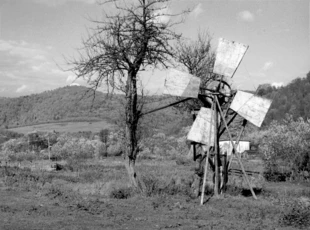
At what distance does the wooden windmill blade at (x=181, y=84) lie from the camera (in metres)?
11.7

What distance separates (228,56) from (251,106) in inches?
64.8

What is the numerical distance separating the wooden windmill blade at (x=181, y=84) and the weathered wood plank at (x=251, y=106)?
1.25 metres

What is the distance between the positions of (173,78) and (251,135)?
3593 centimetres

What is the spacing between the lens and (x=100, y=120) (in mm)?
76062

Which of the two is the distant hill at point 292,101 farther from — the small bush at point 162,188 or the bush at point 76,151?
the small bush at point 162,188

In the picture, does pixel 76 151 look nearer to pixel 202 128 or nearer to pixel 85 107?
pixel 202 128

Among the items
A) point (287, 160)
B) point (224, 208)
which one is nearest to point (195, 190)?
point (224, 208)

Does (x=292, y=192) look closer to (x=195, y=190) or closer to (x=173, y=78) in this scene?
(x=195, y=190)

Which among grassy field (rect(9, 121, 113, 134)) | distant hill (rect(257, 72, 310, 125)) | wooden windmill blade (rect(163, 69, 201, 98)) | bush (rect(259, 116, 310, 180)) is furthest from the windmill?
grassy field (rect(9, 121, 113, 134))

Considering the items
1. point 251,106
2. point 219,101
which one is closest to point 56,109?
point 219,101

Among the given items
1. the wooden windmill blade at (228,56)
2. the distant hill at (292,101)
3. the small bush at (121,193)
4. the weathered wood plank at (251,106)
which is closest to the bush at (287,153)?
the weathered wood plank at (251,106)

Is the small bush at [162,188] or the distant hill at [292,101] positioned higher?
the distant hill at [292,101]

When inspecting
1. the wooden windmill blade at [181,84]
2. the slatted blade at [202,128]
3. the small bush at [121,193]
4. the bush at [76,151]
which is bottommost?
the small bush at [121,193]

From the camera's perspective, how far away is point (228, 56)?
12078 mm
